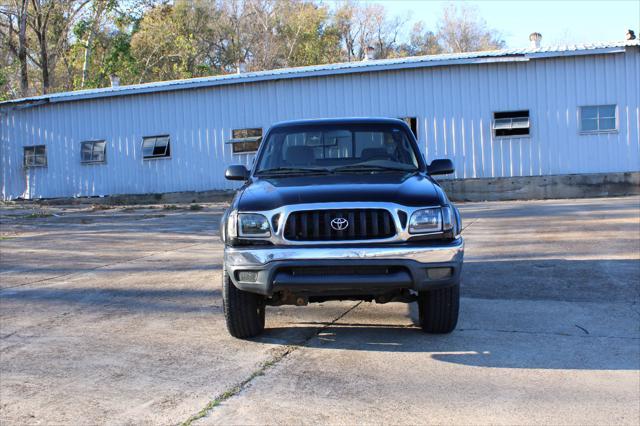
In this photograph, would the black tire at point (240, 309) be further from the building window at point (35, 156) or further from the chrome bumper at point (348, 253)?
the building window at point (35, 156)

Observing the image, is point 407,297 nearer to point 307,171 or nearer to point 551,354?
point 551,354

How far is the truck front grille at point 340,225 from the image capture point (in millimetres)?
4816

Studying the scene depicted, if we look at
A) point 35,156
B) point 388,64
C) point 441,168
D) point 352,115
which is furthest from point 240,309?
point 35,156

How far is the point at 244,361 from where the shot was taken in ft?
15.8

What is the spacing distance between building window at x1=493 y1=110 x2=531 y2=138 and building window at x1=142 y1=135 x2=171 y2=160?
10.8 m

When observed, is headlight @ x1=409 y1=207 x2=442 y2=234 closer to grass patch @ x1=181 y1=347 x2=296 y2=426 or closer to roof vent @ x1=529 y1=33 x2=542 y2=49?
grass patch @ x1=181 y1=347 x2=296 y2=426

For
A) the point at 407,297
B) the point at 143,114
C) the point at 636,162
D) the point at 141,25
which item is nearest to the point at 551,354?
the point at 407,297

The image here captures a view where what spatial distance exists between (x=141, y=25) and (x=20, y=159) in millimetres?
22147

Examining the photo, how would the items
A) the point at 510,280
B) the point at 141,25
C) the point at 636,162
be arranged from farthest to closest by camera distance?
the point at 141,25 < the point at 636,162 < the point at 510,280

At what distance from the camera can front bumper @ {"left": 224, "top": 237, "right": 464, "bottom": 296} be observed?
15.4 feet

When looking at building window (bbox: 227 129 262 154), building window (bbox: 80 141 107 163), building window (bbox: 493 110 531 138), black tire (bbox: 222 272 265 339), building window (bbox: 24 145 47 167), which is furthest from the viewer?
building window (bbox: 24 145 47 167)

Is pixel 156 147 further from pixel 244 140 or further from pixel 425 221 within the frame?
pixel 425 221

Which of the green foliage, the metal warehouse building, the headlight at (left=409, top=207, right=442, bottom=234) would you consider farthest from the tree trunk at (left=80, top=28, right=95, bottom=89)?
the headlight at (left=409, top=207, right=442, bottom=234)

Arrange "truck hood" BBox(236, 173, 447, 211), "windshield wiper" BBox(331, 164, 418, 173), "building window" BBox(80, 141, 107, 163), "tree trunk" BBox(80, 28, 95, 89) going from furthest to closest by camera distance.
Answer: "tree trunk" BBox(80, 28, 95, 89), "building window" BBox(80, 141, 107, 163), "windshield wiper" BBox(331, 164, 418, 173), "truck hood" BBox(236, 173, 447, 211)
